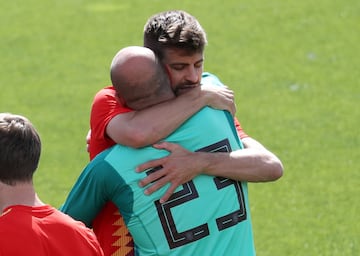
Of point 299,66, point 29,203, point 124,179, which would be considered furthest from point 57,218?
point 299,66

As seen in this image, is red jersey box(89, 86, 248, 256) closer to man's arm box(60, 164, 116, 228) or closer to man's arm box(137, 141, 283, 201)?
man's arm box(60, 164, 116, 228)

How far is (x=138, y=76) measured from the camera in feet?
14.5

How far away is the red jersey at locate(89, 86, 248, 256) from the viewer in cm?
468

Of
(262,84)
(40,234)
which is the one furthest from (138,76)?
(262,84)

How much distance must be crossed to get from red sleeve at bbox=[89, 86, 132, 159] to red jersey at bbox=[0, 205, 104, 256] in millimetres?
589

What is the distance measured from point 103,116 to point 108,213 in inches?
16.9

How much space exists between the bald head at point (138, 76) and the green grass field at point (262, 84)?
409 centimetres

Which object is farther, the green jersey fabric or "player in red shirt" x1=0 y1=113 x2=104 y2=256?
the green jersey fabric

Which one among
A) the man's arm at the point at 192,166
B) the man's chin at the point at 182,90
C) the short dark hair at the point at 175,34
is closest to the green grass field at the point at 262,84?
the man's arm at the point at 192,166

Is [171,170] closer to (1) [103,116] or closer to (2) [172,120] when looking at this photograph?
(2) [172,120]

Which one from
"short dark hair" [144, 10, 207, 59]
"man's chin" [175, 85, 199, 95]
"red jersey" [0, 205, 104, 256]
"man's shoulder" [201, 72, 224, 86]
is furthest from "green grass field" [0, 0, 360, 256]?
"red jersey" [0, 205, 104, 256]

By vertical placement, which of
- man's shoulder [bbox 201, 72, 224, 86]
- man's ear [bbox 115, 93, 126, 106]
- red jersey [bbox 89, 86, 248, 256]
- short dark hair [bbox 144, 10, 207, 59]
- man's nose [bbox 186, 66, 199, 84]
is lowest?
red jersey [bbox 89, 86, 248, 256]

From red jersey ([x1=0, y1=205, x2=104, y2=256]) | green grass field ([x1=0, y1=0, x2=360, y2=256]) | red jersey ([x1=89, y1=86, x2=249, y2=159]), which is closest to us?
red jersey ([x1=0, y1=205, x2=104, y2=256])

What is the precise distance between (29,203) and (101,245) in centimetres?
65
